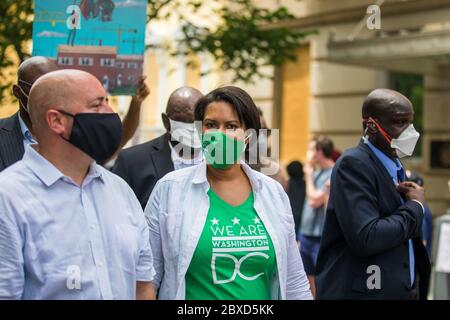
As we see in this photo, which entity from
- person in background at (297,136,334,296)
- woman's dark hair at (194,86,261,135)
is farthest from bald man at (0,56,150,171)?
person in background at (297,136,334,296)

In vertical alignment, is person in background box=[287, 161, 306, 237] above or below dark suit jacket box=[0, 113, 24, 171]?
below

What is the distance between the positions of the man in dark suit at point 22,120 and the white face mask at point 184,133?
3.29ft

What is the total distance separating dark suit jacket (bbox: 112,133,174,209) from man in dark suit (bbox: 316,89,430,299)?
1163 mm

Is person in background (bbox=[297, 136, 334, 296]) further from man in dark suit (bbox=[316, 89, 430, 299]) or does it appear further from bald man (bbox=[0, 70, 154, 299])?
bald man (bbox=[0, 70, 154, 299])

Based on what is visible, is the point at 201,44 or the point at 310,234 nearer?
the point at 310,234

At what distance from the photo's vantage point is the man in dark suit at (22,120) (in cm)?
384

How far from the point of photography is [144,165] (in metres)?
4.66

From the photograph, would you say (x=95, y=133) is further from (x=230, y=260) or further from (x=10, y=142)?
(x=10, y=142)

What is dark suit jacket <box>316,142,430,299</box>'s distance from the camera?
3.83 m

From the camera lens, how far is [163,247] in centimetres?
328

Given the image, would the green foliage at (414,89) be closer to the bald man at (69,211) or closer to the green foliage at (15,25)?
the green foliage at (15,25)
